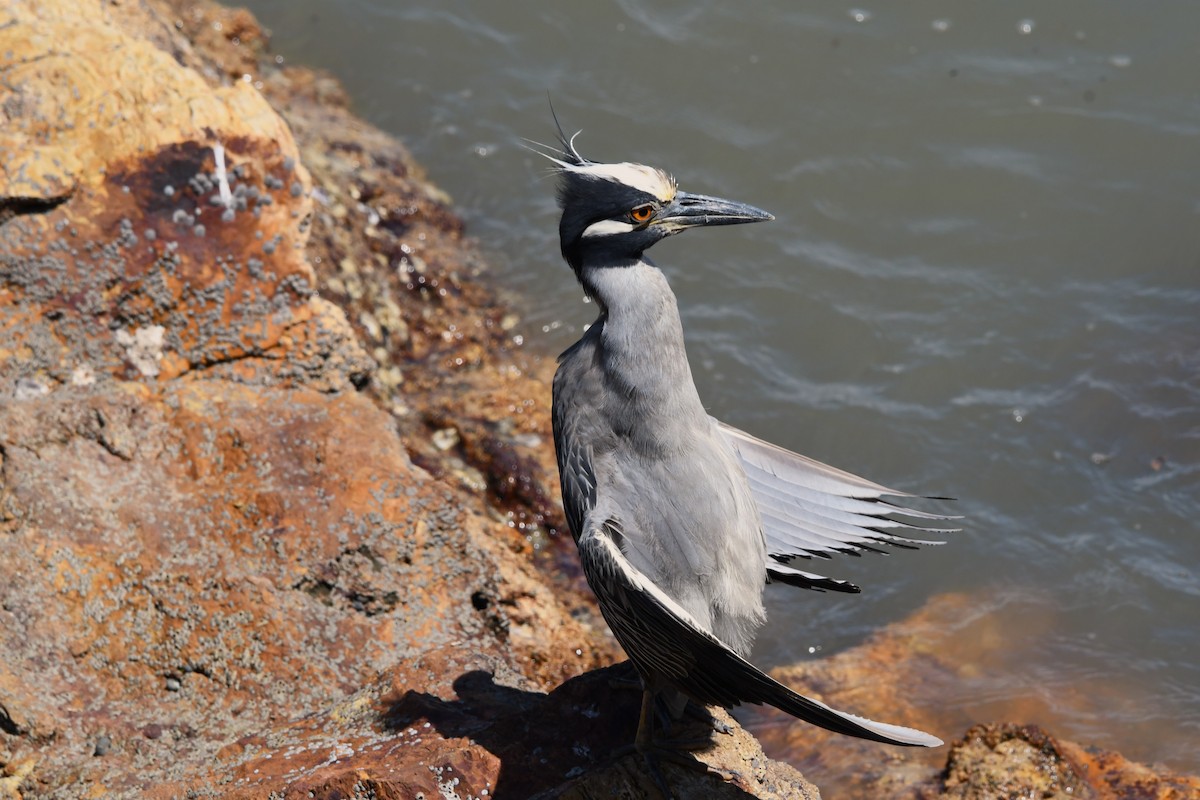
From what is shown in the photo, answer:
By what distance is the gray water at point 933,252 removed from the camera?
22.4 ft

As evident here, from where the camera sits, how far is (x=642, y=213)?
4.13 meters

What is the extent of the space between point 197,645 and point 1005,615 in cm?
477

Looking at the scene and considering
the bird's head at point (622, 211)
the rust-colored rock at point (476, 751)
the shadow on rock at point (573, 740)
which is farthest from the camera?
the bird's head at point (622, 211)

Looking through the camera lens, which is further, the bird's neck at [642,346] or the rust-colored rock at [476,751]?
the bird's neck at [642,346]

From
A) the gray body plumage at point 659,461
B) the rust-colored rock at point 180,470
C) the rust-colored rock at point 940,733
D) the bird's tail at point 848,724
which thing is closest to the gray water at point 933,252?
the rust-colored rock at point 940,733

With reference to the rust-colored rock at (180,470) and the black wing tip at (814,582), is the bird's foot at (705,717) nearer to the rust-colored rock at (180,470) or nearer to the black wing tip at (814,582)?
the black wing tip at (814,582)

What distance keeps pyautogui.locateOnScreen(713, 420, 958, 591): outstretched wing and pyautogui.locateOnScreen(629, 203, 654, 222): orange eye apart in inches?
44.8

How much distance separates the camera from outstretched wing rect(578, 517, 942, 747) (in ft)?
10.9

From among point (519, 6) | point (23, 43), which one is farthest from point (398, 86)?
point (23, 43)

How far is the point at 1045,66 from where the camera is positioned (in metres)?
10.3

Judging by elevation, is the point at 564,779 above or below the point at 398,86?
below

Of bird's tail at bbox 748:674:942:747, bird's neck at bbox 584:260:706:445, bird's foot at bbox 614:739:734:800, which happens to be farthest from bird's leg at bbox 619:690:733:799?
bird's neck at bbox 584:260:706:445

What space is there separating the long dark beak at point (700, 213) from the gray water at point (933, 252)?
123 inches

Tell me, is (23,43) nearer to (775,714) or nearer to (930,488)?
(775,714)
